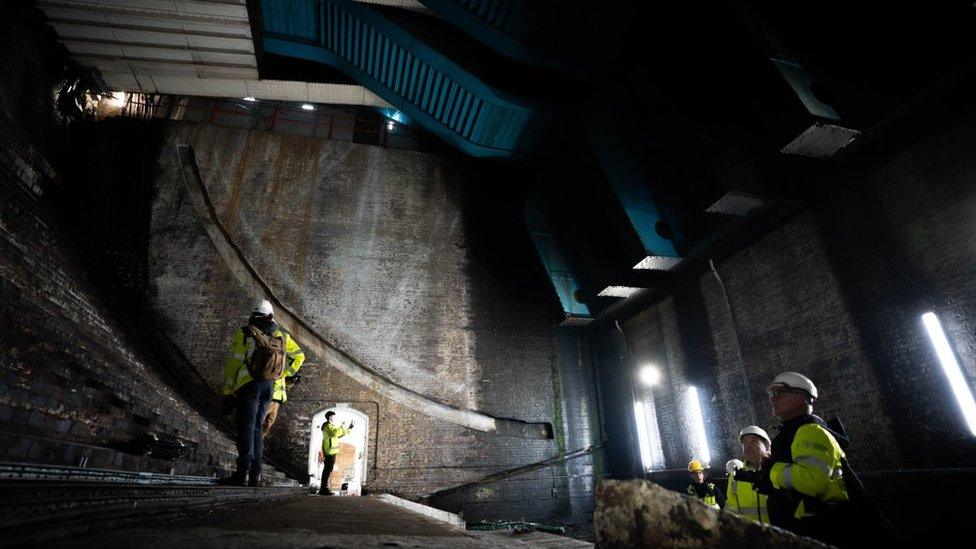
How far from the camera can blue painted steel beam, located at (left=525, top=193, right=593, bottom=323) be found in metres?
9.15

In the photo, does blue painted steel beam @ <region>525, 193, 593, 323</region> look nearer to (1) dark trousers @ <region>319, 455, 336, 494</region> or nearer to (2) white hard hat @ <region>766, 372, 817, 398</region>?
(1) dark trousers @ <region>319, 455, 336, 494</region>

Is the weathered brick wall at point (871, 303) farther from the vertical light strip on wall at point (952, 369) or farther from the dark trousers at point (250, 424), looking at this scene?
the dark trousers at point (250, 424)

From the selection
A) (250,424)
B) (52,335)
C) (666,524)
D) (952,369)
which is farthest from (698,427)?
(52,335)

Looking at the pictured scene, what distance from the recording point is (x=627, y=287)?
8.12 meters

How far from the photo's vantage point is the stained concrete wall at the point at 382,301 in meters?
8.24

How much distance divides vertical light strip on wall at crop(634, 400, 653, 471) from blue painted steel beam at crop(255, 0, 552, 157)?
223 inches

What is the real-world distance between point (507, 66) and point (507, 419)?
6766 millimetres

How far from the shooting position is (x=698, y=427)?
7.50 metres

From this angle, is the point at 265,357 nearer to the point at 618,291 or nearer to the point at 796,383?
the point at 796,383

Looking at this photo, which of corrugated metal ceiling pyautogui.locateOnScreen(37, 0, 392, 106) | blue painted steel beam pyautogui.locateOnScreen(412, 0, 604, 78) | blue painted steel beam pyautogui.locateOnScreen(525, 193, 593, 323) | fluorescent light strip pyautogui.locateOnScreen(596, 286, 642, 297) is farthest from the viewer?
blue painted steel beam pyautogui.locateOnScreen(525, 193, 593, 323)

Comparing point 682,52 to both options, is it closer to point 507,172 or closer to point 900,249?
point 900,249

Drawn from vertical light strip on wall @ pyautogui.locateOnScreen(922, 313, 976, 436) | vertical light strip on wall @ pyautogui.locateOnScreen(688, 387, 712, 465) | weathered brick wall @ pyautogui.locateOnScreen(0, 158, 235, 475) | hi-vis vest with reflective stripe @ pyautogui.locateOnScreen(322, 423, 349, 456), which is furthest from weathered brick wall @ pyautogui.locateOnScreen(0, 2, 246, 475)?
vertical light strip on wall @ pyautogui.locateOnScreen(922, 313, 976, 436)

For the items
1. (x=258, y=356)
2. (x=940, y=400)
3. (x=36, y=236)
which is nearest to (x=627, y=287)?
(x=940, y=400)

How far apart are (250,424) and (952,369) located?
6.88 meters
